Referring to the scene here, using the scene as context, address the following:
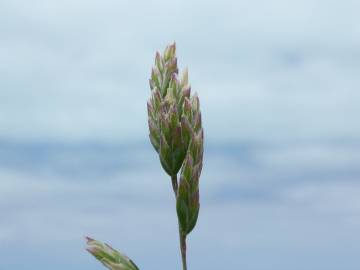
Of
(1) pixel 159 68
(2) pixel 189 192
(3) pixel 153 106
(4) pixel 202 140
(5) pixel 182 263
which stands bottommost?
(5) pixel 182 263

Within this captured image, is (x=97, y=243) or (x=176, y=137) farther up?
(x=176, y=137)

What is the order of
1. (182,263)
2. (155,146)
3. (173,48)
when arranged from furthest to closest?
(173,48) → (155,146) → (182,263)

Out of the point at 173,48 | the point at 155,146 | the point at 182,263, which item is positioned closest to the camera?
the point at 182,263

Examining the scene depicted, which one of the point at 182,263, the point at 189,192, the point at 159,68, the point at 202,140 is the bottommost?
the point at 182,263

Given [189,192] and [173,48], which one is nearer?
[189,192]

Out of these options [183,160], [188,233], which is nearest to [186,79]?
[183,160]

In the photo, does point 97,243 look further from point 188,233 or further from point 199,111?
point 199,111

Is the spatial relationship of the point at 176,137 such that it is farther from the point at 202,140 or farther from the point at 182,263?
the point at 182,263

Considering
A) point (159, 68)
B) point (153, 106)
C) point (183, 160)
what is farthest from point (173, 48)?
point (183, 160)

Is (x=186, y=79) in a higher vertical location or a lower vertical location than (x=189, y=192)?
higher
